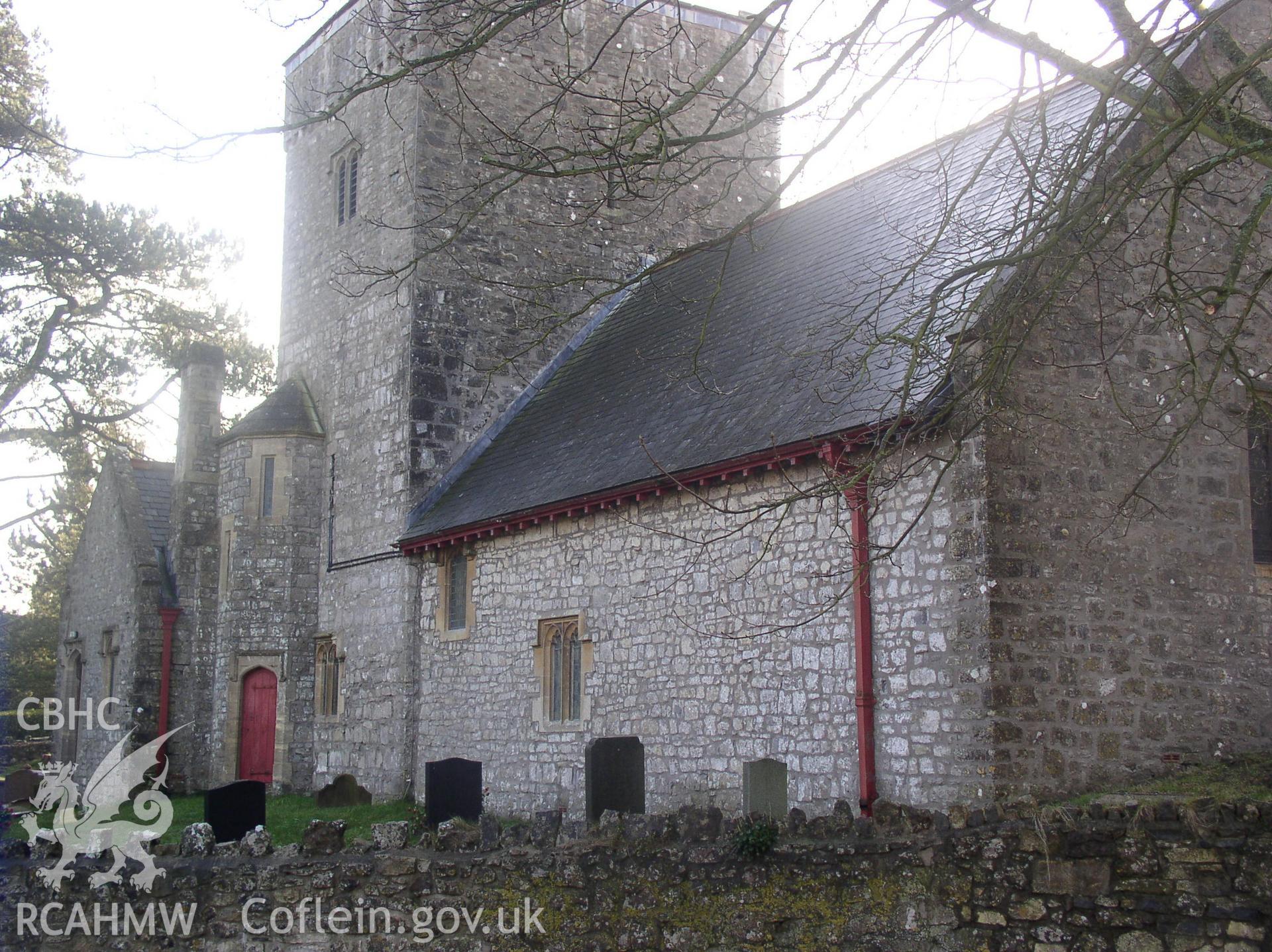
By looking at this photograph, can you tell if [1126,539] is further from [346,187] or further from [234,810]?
Result: [346,187]

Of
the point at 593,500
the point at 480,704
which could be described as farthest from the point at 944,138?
the point at 480,704

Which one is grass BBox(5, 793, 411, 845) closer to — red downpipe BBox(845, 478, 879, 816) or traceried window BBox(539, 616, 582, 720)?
traceried window BBox(539, 616, 582, 720)

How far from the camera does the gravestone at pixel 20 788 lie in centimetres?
1820

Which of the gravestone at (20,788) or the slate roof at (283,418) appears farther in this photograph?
the slate roof at (283,418)

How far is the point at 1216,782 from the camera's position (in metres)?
10.2

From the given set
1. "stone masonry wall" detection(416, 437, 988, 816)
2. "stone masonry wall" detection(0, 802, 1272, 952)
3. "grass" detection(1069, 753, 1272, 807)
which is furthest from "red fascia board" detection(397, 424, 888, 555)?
"grass" detection(1069, 753, 1272, 807)

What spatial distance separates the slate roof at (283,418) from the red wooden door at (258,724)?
3.79 metres

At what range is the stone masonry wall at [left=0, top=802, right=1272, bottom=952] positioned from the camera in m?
7.71

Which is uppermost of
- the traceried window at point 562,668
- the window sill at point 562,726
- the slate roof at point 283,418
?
the slate roof at point 283,418

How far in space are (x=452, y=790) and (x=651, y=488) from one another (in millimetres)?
3936

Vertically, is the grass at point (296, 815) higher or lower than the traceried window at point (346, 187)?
lower

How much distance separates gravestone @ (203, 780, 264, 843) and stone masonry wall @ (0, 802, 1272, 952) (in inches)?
24.2

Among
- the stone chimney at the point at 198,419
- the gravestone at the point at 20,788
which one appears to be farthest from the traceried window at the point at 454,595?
the stone chimney at the point at 198,419

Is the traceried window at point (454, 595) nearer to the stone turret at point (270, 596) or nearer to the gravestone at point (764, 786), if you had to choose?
the stone turret at point (270, 596)
